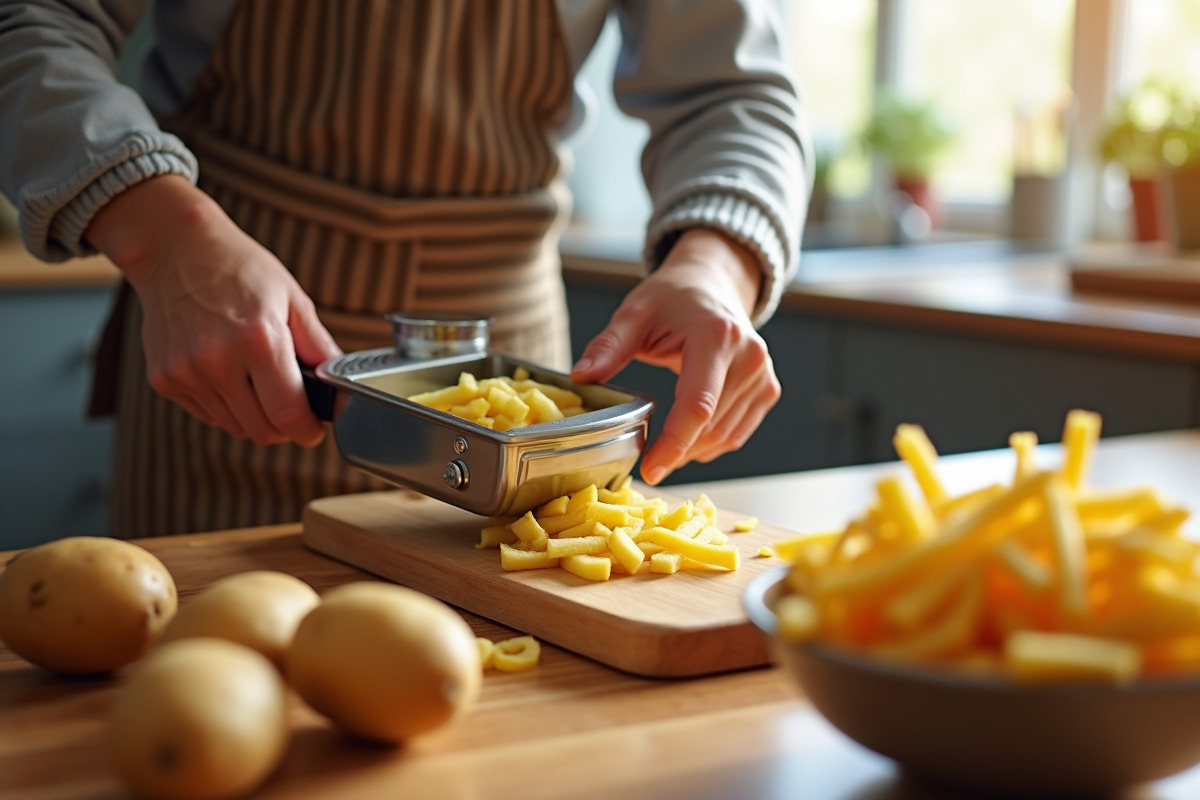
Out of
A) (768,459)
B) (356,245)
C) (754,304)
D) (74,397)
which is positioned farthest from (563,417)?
(74,397)

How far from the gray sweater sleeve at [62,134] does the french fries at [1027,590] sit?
2.47 feet

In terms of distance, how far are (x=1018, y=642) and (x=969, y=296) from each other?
1816mm

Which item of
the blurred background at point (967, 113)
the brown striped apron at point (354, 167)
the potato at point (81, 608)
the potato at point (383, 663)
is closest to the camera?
the potato at point (383, 663)

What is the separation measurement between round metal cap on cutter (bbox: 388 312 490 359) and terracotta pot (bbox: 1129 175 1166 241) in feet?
7.02

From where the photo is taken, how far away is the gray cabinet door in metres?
1.89

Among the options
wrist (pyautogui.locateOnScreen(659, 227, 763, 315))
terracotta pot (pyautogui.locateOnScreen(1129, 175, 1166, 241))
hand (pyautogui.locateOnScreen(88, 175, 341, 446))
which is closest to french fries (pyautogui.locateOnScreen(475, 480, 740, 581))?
hand (pyautogui.locateOnScreen(88, 175, 341, 446))

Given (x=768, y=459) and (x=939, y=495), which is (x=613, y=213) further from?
(x=939, y=495)

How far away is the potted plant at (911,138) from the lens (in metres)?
3.38

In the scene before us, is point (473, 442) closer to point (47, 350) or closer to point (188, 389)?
point (188, 389)

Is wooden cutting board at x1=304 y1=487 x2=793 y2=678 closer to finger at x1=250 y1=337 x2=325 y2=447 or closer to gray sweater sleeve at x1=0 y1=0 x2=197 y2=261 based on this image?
finger at x1=250 y1=337 x2=325 y2=447

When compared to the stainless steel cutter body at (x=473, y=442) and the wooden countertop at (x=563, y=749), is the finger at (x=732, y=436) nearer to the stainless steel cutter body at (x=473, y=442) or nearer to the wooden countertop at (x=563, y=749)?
the stainless steel cutter body at (x=473, y=442)

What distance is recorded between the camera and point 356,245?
1.46 metres

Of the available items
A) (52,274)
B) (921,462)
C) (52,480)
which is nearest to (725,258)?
(921,462)

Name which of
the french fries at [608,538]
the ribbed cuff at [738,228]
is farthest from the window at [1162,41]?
the french fries at [608,538]
